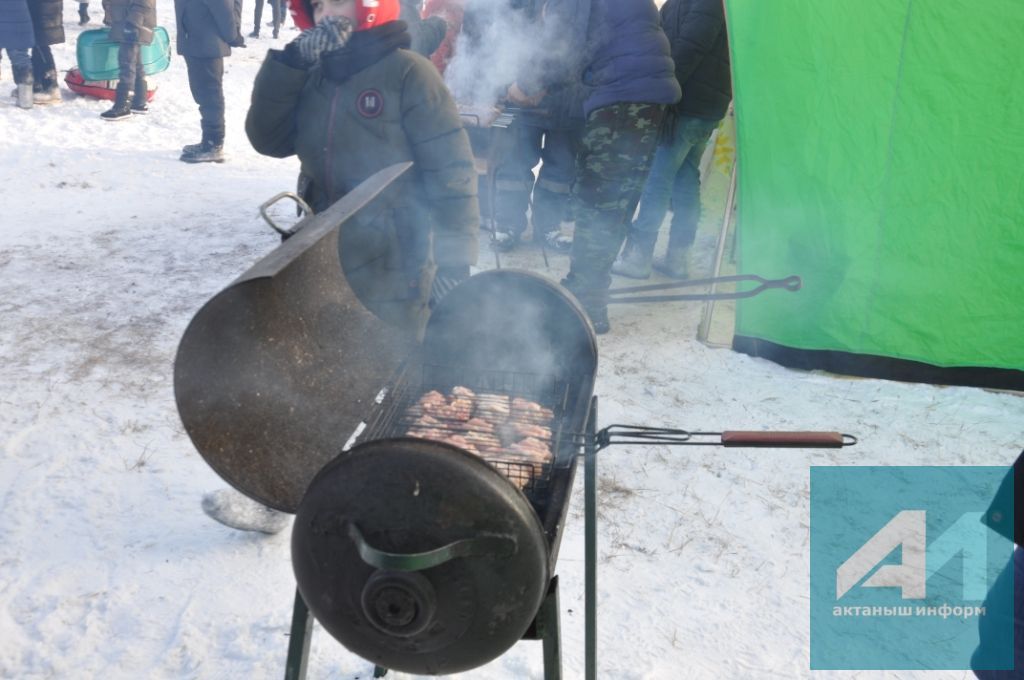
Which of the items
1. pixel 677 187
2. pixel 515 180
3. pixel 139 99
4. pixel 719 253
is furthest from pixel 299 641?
pixel 139 99

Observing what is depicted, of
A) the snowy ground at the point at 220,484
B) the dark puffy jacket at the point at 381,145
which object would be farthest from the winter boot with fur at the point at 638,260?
the dark puffy jacket at the point at 381,145

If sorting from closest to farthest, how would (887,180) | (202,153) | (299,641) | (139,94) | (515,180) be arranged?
(299,641) → (887,180) → (515,180) → (202,153) → (139,94)

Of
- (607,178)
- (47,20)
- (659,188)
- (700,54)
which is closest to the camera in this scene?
(607,178)

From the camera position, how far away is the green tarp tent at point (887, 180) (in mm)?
4520

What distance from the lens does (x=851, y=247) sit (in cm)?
498

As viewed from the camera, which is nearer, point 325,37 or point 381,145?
point 325,37

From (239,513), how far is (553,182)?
4329 millimetres

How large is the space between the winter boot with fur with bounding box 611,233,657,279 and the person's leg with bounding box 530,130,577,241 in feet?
2.53

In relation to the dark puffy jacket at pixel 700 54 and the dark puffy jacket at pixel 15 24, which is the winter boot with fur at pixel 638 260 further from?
the dark puffy jacket at pixel 15 24

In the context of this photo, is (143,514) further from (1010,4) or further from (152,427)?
(1010,4)

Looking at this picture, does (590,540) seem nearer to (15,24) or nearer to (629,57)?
(629,57)

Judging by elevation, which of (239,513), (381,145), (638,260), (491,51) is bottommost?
(239,513)

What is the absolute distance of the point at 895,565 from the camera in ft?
12.3

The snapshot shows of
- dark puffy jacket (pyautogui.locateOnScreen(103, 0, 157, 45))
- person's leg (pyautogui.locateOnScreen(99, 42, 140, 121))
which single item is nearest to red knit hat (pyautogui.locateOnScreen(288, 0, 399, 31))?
dark puffy jacket (pyautogui.locateOnScreen(103, 0, 157, 45))
